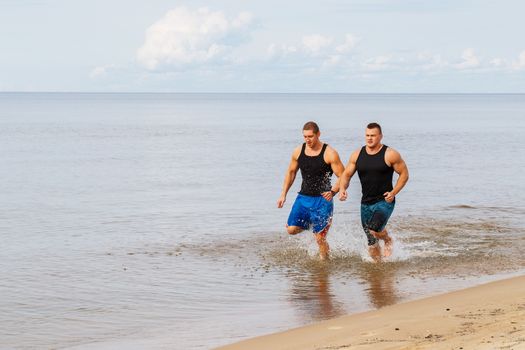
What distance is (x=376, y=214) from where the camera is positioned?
10477mm

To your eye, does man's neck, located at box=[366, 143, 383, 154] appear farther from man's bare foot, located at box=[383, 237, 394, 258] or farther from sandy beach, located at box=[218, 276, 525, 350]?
sandy beach, located at box=[218, 276, 525, 350]

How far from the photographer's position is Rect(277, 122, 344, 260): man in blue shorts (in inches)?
410

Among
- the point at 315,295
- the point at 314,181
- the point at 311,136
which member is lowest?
the point at 315,295

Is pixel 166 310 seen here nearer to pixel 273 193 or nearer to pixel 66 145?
pixel 273 193

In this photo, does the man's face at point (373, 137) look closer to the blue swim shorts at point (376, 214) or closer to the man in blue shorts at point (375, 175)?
the man in blue shorts at point (375, 175)

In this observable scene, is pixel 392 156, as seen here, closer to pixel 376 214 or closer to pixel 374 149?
pixel 374 149

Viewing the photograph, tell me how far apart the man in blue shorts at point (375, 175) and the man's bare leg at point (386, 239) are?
0.15 m

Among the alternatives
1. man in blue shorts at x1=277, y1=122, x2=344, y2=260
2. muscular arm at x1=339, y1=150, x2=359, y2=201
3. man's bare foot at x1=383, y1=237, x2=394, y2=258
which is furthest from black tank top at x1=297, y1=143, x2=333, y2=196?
man's bare foot at x1=383, y1=237, x2=394, y2=258

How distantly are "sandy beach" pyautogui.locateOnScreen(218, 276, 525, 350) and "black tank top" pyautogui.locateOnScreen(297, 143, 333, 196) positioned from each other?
7.37 ft

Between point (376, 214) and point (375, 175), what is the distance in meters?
0.53

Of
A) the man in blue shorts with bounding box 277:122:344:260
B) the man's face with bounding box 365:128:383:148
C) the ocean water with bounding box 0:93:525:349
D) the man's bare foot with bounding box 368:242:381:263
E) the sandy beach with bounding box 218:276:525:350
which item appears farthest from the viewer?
the man's bare foot with bounding box 368:242:381:263

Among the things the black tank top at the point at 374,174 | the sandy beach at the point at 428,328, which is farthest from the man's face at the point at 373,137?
the sandy beach at the point at 428,328

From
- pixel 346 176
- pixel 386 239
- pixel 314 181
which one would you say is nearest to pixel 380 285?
pixel 386 239

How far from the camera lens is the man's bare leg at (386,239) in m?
10.8
